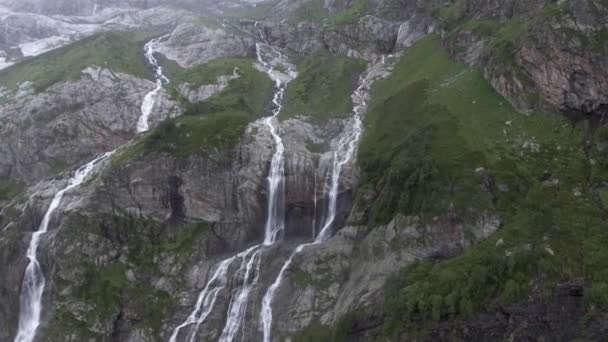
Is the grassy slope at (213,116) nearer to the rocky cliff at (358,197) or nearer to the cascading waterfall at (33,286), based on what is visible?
the rocky cliff at (358,197)

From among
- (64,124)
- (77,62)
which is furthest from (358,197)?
(77,62)

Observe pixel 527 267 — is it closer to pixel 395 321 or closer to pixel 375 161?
pixel 395 321

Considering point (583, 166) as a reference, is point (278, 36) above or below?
above

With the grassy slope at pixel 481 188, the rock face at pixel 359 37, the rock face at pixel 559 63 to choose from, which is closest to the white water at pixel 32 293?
the grassy slope at pixel 481 188

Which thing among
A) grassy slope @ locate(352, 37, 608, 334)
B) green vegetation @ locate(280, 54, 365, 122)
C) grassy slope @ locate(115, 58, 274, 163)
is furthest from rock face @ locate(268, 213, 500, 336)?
green vegetation @ locate(280, 54, 365, 122)

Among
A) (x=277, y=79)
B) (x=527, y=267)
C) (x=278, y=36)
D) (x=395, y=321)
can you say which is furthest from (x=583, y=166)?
(x=278, y=36)
